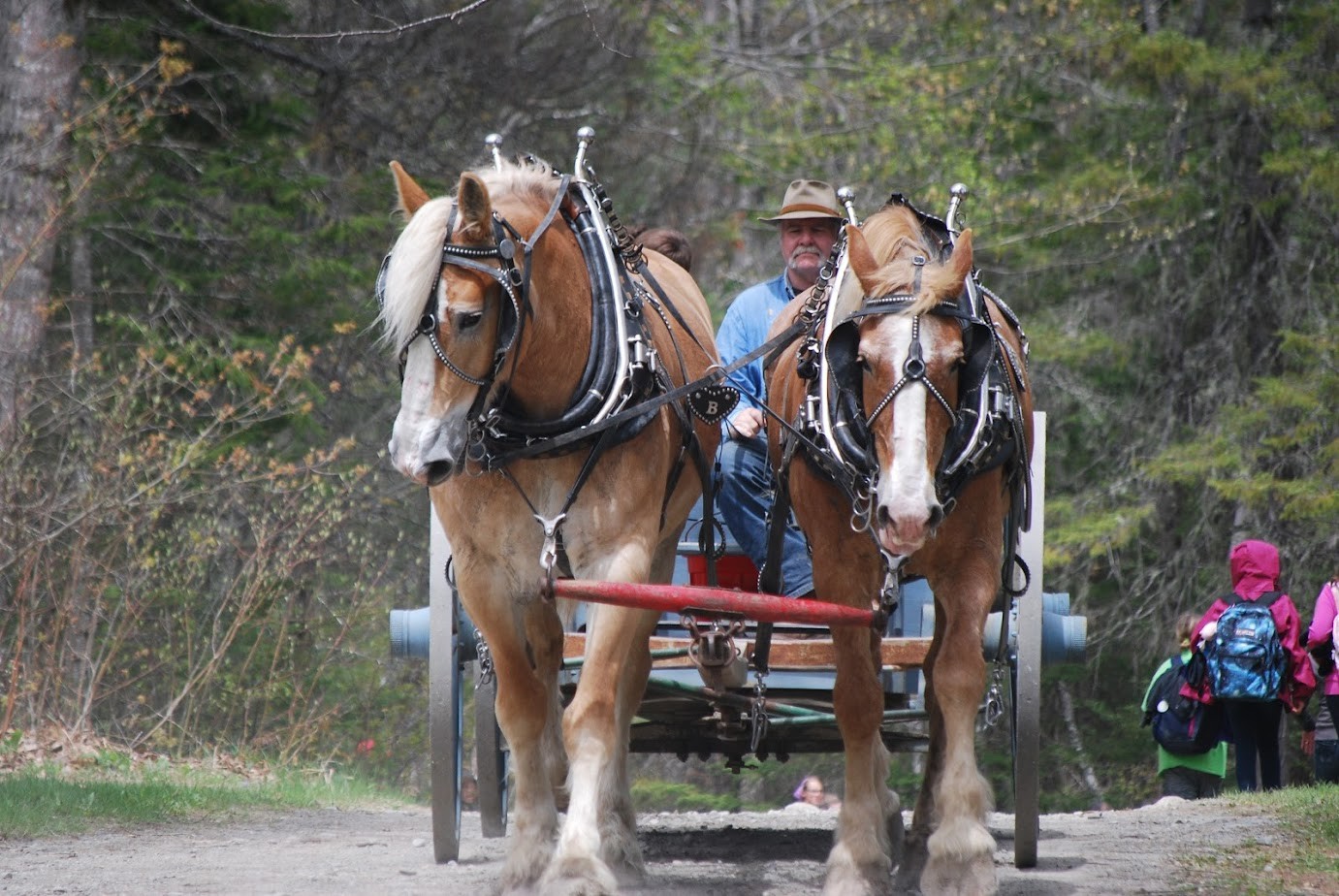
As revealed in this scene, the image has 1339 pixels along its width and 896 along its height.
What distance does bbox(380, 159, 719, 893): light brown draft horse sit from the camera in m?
4.20

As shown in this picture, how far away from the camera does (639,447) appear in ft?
15.6

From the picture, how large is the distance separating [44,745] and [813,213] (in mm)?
5313

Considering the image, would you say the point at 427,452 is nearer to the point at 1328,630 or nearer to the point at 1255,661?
the point at 1255,661

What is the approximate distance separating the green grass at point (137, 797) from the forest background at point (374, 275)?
2.52 feet

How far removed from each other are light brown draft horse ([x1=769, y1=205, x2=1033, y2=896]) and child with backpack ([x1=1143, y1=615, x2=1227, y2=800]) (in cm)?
438

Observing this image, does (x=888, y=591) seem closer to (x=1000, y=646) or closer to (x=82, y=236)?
(x=1000, y=646)

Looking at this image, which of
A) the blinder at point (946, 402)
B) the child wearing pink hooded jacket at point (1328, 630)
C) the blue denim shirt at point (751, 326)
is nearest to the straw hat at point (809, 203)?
the blue denim shirt at point (751, 326)

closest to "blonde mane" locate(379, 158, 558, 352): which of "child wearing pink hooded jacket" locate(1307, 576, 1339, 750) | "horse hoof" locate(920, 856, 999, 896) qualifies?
"horse hoof" locate(920, 856, 999, 896)

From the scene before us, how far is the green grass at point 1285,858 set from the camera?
15.4 feet

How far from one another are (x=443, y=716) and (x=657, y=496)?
3.77ft

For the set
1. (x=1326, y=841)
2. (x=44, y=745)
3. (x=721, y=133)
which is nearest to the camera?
(x=1326, y=841)

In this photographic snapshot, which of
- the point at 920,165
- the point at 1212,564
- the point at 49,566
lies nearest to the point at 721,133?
the point at 920,165

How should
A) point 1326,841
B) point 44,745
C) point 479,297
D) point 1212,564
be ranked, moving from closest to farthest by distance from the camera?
point 479,297 < point 1326,841 < point 44,745 < point 1212,564

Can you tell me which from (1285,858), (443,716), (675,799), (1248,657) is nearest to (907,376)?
(443,716)
